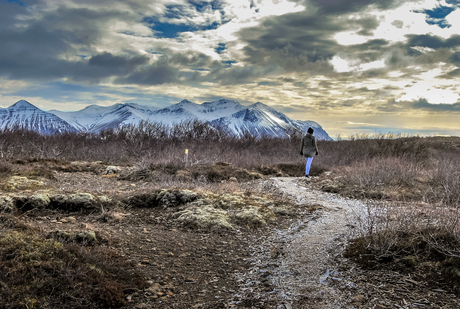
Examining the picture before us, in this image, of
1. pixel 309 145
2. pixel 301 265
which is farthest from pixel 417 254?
pixel 309 145

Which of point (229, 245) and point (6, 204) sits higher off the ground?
point (6, 204)

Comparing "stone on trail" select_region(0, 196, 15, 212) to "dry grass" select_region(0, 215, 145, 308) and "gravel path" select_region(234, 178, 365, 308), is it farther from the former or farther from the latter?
"gravel path" select_region(234, 178, 365, 308)

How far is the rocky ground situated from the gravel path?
0.01m

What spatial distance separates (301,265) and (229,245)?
1662 mm

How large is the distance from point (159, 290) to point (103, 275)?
731 mm

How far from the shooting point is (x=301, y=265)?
470 cm

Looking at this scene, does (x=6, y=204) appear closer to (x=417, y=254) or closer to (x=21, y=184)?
(x=21, y=184)

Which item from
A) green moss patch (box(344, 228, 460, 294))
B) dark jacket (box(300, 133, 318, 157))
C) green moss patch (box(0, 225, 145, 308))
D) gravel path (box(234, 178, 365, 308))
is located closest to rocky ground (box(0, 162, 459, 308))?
gravel path (box(234, 178, 365, 308))

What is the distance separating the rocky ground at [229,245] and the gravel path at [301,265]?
0.04ft

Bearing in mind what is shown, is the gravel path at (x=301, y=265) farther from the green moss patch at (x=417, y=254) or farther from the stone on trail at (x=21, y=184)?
the stone on trail at (x=21, y=184)

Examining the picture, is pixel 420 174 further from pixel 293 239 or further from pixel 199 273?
pixel 199 273

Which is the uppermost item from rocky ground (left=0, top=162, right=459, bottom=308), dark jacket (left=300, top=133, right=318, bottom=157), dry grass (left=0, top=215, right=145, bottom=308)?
dark jacket (left=300, top=133, right=318, bottom=157)

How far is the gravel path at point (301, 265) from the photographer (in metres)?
3.65

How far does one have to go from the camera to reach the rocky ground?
3.65m
